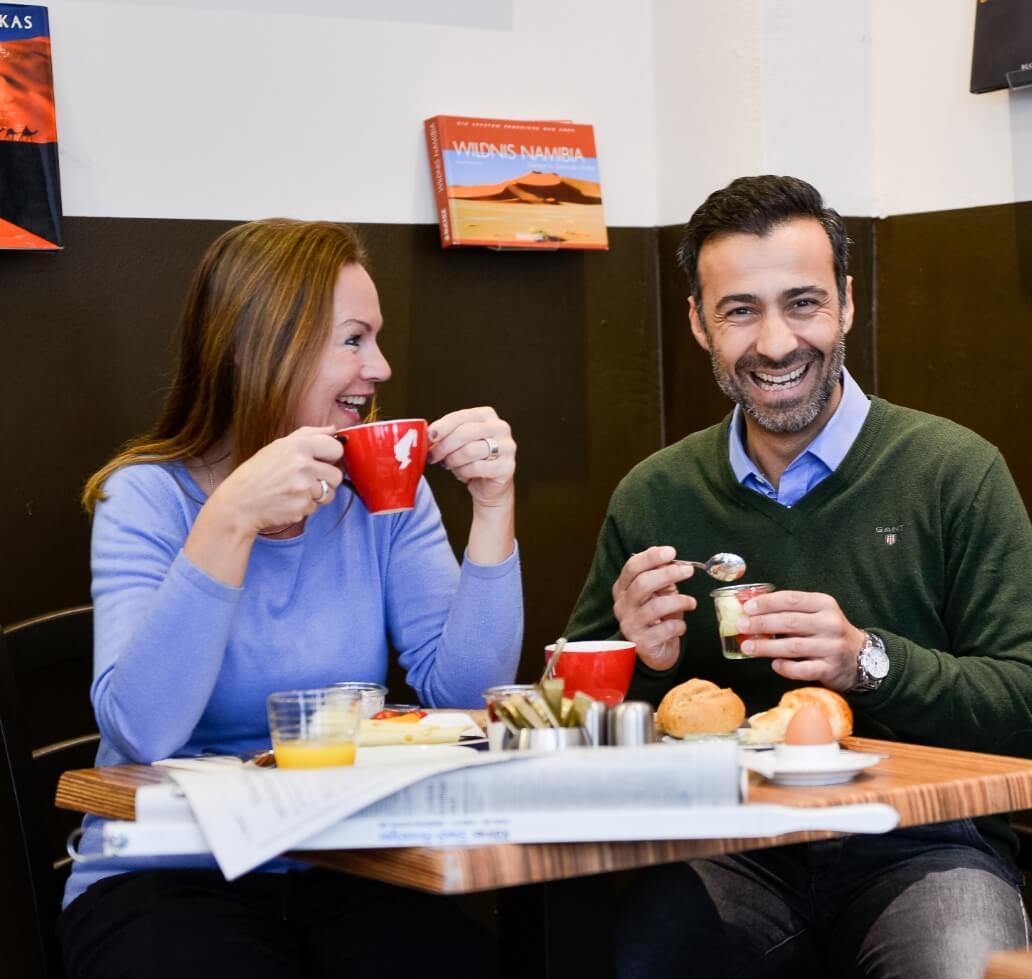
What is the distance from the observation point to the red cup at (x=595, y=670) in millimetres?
1662

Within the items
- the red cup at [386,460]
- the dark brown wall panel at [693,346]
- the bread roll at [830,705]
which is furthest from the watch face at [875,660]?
the dark brown wall panel at [693,346]

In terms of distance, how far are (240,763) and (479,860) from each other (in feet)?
1.66

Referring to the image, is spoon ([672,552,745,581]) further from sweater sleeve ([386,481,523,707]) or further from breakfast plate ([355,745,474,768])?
breakfast plate ([355,745,474,768])

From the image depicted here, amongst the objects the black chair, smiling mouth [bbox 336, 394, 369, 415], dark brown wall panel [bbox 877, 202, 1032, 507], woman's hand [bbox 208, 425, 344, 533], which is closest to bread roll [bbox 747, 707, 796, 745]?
woman's hand [bbox 208, 425, 344, 533]

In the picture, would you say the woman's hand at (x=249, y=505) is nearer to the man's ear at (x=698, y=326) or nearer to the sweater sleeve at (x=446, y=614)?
the sweater sleeve at (x=446, y=614)

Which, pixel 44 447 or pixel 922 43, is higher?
pixel 922 43

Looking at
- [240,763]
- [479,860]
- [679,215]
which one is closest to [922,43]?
[679,215]

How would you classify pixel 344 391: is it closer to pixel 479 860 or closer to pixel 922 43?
pixel 479 860

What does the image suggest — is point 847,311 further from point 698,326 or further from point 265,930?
point 265,930

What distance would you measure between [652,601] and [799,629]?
0.78 ft

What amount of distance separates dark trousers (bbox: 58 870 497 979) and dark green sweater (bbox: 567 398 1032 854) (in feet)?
1.79

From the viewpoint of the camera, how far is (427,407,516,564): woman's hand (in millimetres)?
1912

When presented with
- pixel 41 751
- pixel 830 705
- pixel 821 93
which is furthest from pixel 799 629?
pixel 821 93

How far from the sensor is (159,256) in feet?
8.66
